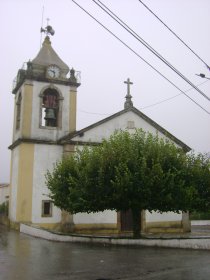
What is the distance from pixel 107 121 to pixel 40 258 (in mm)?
14365

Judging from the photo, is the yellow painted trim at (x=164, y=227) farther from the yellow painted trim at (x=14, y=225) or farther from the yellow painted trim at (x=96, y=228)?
the yellow painted trim at (x=14, y=225)

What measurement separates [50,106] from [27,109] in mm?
1675

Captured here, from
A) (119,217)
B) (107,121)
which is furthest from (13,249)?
(107,121)

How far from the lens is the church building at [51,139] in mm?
25719

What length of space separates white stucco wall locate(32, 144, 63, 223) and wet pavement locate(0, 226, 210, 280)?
24.8 ft

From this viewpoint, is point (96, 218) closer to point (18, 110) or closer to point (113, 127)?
point (113, 127)

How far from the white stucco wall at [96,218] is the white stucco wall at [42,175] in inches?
56.7

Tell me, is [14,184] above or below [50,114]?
below

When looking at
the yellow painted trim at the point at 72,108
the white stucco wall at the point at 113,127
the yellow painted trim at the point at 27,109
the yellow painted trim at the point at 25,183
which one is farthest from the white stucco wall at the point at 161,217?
the yellow painted trim at the point at 27,109

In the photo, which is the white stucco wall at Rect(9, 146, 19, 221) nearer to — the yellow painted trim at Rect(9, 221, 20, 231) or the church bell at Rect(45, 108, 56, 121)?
Result: the yellow painted trim at Rect(9, 221, 20, 231)

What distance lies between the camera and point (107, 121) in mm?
27266

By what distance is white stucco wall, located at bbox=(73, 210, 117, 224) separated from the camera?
2547 cm

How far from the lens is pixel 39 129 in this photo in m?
26.9

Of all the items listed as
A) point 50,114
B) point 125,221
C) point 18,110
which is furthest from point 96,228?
point 18,110
